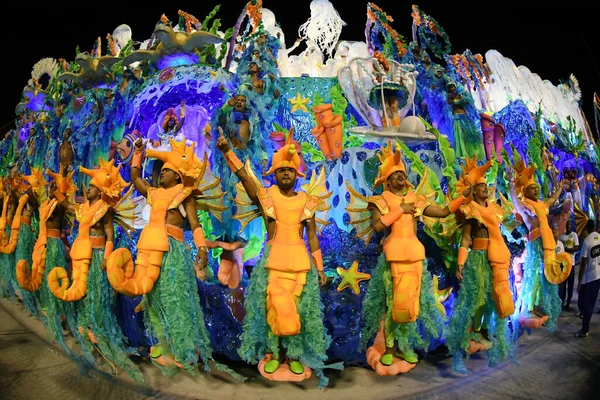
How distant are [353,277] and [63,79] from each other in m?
5.42

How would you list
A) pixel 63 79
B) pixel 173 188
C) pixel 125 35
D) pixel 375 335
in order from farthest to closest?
1. pixel 125 35
2. pixel 63 79
3. pixel 375 335
4. pixel 173 188

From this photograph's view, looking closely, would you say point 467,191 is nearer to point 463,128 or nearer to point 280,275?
point 463,128

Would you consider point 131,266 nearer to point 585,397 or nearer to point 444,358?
point 444,358

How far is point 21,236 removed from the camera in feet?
19.4

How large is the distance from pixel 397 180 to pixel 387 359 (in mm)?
1439

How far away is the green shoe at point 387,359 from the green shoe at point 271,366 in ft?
2.88

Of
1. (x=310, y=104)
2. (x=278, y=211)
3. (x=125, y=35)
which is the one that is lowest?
(x=278, y=211)

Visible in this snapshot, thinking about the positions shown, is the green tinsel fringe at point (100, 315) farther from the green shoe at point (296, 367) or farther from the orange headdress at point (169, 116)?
the orange headdress at point (169, 116)

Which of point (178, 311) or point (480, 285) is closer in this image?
point (178, 311)

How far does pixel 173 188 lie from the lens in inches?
143

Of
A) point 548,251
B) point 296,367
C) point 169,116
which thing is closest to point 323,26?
point 169,116

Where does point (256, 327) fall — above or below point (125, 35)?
below

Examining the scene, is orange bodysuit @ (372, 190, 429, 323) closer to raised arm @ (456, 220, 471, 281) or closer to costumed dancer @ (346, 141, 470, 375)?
costumed dancer @ (346, 141, 470, 375)

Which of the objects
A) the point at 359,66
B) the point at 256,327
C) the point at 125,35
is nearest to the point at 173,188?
the point at 256,327
